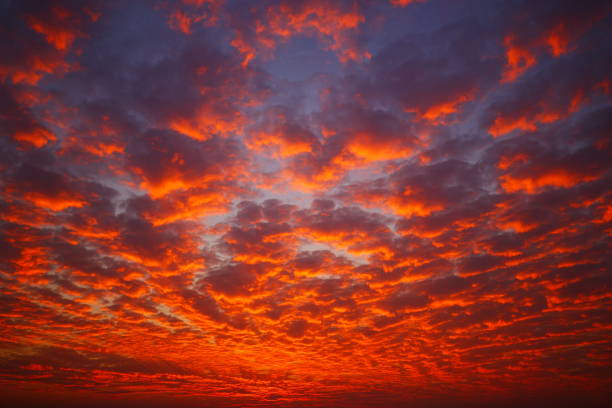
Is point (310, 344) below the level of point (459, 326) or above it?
below

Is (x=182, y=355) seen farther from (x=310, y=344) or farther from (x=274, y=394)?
(x=274, y=394)

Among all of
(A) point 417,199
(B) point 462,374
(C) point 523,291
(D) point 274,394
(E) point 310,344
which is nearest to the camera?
(A) point 417,199

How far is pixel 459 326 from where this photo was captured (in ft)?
72.5

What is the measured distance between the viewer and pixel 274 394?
4147 cm

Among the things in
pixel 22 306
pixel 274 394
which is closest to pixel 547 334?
pixel 274 394

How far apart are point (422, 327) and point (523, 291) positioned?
298 inches

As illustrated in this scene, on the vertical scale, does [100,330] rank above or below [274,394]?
above

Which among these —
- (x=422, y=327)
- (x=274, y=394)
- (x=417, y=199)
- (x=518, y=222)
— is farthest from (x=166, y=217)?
(x=274, y=394)

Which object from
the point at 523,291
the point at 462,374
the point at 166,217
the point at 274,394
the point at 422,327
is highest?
the point at 166,217

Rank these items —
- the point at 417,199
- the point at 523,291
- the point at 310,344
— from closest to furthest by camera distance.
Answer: the point at 417,199 → the point at 523,291 → the point at 310,344

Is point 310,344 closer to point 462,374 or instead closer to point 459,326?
point 459,326

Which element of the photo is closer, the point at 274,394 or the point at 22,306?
the point at 22,306

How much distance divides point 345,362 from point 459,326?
38.9 feet

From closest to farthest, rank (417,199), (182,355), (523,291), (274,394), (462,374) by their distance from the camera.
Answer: (417,199) < (523,291) < (182,355) < (462,374) < (274,394)
